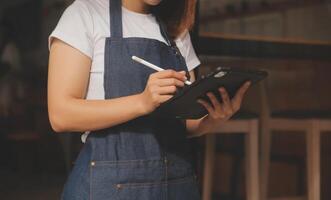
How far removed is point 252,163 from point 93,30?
3.60 ft

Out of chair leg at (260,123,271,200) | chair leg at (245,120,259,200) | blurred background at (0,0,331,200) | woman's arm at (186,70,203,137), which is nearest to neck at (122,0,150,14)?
woman's arm at (186,70,203,137)

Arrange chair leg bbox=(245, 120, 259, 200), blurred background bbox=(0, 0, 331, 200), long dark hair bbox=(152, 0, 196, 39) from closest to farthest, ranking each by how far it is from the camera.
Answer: long dark hair bbox=(152, 0, 196, 39), chair leg bbox=(245, 120, 259, 200), blurred background bbox=(0, 0, 331, 200)

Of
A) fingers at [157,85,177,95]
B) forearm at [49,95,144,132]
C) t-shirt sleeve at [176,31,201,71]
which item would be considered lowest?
forearm at [49,95,144,132]

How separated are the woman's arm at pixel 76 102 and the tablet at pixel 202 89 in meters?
0.05

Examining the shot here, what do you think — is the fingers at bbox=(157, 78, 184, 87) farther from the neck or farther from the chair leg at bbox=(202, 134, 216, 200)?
the chair leg at bbox=(202, 134, 216, 200)

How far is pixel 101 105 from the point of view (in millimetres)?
1000

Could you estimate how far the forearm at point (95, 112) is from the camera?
0.99m

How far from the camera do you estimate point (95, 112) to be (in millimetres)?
997

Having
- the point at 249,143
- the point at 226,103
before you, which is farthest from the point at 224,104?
the point at 249,143

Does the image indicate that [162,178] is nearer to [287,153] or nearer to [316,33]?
[287,153]

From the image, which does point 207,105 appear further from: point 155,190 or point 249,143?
point 249,143

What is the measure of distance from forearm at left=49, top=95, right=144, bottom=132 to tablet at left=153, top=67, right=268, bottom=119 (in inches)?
2.2

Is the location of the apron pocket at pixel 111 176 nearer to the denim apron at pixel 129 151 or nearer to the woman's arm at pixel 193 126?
the denim apron at pixel 129 151

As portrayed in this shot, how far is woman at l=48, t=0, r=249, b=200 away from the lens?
1.00 metres
